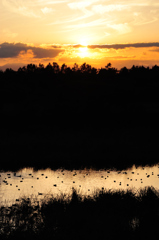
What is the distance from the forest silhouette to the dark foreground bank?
11.8 m

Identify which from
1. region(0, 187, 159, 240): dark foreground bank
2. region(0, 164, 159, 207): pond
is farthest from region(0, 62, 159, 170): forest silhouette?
region(0, 187, 159, 240): dark foreground bank

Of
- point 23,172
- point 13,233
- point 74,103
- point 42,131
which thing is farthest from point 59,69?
point 13,233

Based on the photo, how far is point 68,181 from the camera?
79.9 feet

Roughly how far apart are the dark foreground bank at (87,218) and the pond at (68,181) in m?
1.73

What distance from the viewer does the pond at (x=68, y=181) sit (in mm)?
20500

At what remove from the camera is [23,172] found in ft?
89.8

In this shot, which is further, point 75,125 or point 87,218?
point 75,125

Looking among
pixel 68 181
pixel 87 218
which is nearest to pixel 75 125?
pixel 68 181

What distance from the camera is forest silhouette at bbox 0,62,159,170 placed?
3300 cm

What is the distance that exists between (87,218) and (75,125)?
37.4 m

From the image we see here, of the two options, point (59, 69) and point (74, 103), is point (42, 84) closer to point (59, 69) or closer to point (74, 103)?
point (74, 103)

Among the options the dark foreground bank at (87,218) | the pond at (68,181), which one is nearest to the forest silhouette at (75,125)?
the pond at (68,181)

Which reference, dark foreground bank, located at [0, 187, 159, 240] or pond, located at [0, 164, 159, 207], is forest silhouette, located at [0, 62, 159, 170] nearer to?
pond, located at [0, 164, 159, 207]

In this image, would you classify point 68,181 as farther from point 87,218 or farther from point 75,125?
point 75,125
